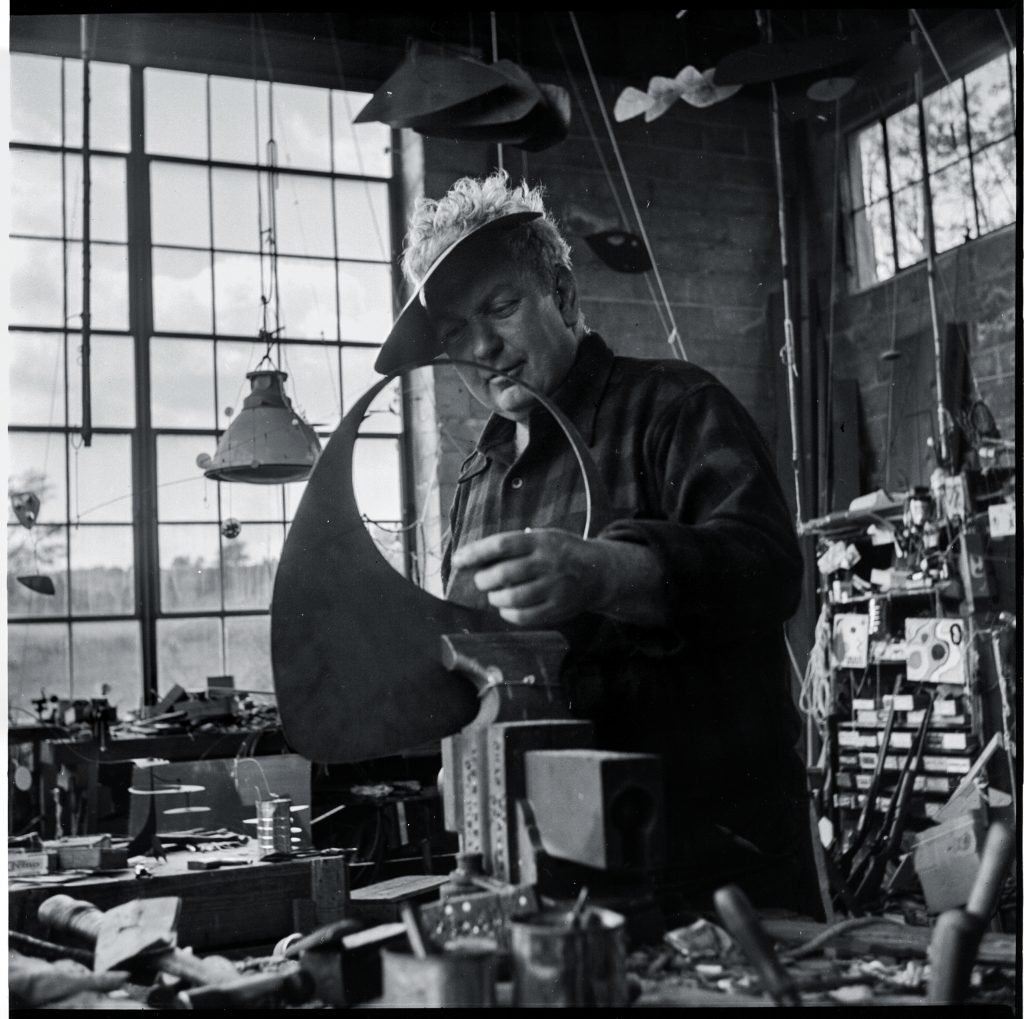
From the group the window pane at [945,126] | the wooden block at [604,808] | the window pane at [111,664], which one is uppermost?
the window pane at [945,126]

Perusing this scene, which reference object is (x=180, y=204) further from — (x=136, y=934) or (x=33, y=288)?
(x=136, y=934)

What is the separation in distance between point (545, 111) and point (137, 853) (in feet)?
4.31

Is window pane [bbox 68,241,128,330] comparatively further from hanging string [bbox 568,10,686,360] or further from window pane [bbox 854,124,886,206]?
window pane [bbox 854,124,886,206]

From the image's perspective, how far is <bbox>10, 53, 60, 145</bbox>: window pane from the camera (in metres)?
1.70

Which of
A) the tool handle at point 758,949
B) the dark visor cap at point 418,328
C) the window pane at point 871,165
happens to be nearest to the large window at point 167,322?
the dark visor cap at point 418,328

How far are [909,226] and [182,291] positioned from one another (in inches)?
53.9

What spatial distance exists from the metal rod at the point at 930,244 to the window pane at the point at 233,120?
106cm

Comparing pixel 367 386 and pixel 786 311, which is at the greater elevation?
pixel 786 311

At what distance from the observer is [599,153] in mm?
1795

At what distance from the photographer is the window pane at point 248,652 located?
1.94m

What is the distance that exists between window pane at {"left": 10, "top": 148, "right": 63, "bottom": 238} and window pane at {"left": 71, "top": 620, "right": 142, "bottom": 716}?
691mm

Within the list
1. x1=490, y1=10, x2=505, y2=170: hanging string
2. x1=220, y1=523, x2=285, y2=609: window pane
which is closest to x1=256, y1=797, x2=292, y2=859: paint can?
x1=220, y1=523, x2=285, y2=609: window pane

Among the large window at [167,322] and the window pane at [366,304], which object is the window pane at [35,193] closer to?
the large window at [167,322]

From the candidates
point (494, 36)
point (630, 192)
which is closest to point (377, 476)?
point (630, 192)
